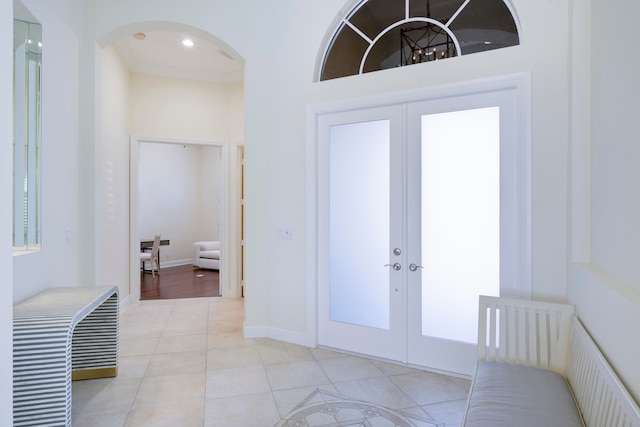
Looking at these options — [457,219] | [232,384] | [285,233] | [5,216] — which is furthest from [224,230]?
[5,216]

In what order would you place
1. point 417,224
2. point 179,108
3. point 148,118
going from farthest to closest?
point 179,108 → point 148,118 → point 417,224

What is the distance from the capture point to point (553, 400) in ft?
6.00

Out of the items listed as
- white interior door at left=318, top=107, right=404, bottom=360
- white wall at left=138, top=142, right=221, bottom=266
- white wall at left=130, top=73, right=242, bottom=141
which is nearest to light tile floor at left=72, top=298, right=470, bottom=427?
white interior door at left=318, top=107, right=404, bottom=360

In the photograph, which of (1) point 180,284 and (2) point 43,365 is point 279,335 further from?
(1) point 180,284

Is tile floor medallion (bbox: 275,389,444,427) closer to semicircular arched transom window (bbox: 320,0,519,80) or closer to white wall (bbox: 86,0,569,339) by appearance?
white wall (bbox: 86,0,569,339)

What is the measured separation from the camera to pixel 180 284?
6887 millimetres

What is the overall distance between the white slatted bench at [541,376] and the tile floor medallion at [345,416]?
545 mm

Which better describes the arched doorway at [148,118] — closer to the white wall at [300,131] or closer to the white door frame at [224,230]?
the white door frame at [224,230]

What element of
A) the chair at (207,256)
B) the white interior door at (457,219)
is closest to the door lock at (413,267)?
the white interior door at (457,219)

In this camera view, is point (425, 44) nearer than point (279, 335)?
Yes

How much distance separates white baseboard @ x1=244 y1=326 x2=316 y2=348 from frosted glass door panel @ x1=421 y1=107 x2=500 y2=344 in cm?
116

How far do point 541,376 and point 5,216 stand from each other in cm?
271

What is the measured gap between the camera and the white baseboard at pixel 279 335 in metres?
3.65

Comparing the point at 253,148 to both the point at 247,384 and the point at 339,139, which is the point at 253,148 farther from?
the point at 247,384
